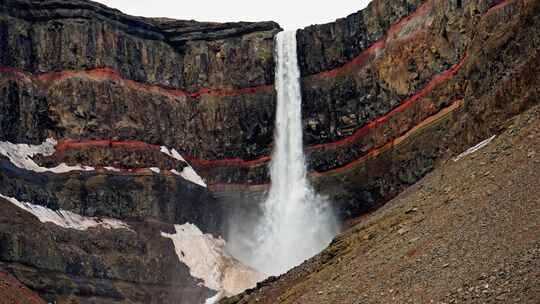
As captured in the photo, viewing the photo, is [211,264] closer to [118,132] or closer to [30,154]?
[118,132]

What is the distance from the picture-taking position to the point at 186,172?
67812 millimetres

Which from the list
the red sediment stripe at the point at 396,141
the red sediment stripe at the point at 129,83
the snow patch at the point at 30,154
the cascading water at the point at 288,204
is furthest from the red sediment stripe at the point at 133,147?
the red sediment stripe at the point at 396,141

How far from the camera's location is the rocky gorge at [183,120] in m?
53.4

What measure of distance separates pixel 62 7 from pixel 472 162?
44533mm

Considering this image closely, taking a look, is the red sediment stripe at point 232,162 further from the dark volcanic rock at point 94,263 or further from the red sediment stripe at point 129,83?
the dark volcanic rock at point 94,263

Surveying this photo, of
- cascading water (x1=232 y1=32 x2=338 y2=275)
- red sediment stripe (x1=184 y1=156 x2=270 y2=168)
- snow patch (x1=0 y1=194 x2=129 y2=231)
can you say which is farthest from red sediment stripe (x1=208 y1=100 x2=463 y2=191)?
snow patch (x1=0 y1=194 x2=129 y2=231)

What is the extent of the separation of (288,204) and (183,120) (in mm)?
11641

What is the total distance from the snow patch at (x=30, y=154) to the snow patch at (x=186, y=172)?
740cm

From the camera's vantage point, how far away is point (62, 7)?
68.5 metres

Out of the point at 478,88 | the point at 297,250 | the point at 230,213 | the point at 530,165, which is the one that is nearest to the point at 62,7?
the point at 230,213

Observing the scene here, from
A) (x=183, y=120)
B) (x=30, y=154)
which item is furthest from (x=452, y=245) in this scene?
(x=183, y=120)

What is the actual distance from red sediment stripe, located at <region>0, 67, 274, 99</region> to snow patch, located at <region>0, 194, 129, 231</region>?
40.3 feet

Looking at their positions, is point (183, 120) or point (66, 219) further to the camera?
point (183, 120)

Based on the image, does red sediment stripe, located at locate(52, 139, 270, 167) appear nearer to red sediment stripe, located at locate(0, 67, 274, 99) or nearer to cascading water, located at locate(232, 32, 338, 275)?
cascading water, located at locate(232, 32, 338, 275)
